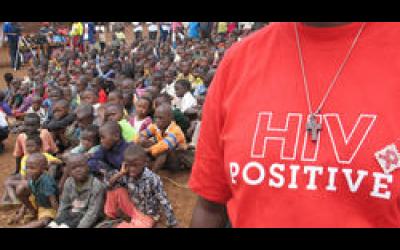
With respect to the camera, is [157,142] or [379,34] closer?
[379,34]

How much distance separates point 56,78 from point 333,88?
9109 mm

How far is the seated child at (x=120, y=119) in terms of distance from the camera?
191 inches

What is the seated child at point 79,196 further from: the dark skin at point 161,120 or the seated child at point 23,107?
the seated child at point 23,107

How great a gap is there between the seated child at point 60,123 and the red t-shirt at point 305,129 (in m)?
4.94

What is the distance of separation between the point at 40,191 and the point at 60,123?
1719 mm

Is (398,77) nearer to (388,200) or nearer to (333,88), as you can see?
(333,88)

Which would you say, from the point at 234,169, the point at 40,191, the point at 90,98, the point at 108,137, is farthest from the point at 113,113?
the point at 234,169

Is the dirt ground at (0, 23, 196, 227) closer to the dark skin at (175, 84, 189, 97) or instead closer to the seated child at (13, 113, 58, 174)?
the seated child at (13, 113, 58, 174)

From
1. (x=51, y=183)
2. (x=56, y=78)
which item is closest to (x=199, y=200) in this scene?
(x=51, y=183)

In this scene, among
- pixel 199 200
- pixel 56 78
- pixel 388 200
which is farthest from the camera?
pixel 56 78

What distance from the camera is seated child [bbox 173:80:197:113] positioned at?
6371 mm

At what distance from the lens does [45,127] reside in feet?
19.0

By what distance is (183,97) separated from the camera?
21.5 ft

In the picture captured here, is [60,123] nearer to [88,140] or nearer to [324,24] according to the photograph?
[88,140]
